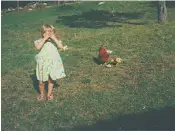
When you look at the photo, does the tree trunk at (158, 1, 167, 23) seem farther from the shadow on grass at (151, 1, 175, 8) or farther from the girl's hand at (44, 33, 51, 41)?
the girl's hand at (44, 33, 51, 41)

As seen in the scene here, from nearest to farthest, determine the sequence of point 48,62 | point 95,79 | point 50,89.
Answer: point 48,62, point 50,89, point 95,79

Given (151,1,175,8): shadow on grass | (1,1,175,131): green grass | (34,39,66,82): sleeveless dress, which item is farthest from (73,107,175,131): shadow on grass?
(151,1,175,8): shadow on grass

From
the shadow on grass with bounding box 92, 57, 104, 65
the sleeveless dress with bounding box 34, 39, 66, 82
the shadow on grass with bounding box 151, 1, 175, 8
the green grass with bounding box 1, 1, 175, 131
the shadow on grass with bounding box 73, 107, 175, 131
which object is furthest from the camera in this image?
the shadow on grass with bounding box 151, 1, 175, 8

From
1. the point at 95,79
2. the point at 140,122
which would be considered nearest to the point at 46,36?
the point at 95,79

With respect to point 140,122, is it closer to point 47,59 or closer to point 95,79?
point 47,59

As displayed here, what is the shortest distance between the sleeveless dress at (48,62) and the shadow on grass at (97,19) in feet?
38.3

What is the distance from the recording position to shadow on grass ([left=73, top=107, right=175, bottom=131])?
744 centimetres

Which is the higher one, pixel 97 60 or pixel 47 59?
pixel 47 59

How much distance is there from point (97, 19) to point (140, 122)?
52.9 ft

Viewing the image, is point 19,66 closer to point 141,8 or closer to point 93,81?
point 93,81

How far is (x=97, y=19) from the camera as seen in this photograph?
76.1ft

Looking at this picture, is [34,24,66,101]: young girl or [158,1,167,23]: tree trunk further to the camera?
[158,1,167,23]: tree trunk

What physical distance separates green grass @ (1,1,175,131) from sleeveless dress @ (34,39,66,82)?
0.76 m

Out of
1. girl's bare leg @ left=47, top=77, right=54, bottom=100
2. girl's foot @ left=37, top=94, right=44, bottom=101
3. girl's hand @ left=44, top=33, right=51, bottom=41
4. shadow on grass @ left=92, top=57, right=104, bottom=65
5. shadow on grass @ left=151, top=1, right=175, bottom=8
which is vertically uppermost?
girl's hand @ left=44, top=33, right=51, bottom=41
